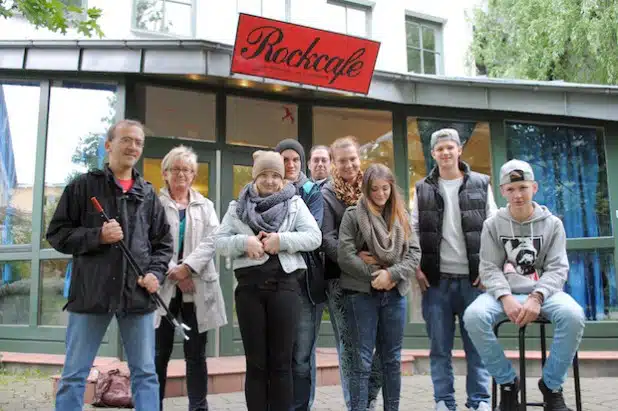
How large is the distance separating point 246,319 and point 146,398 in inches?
27.4

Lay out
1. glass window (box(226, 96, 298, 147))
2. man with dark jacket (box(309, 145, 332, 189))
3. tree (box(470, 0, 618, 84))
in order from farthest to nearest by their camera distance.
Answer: tree (box(470, 0, 618, 84)) < glass window (box(226, 96, 298, 147)) < man with dark jacket (box(309, 145, 332, 189))

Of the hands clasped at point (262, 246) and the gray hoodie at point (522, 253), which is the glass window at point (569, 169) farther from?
the hands clasped at point (262, 246)

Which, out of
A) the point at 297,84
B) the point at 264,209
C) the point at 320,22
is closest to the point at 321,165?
the point at 264,209

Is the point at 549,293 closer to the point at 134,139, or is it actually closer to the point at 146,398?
the point at 146,398

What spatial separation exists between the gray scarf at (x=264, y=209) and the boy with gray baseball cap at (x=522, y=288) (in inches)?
53.6

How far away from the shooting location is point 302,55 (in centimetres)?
625

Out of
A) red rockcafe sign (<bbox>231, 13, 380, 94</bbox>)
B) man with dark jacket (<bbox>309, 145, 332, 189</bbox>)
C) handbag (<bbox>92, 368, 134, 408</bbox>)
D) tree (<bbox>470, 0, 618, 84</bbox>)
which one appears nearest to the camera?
man with dark jacket (<bbox>309, 145, 332, 189</bbox>)

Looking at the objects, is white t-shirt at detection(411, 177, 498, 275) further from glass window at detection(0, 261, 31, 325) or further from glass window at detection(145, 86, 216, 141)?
glass window at detection(0, 261, 31, 325)

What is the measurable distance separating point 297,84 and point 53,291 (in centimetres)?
373

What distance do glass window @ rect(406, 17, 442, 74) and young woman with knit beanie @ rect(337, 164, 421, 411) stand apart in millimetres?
7406

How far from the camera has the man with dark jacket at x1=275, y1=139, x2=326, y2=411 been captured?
3549 millimetres

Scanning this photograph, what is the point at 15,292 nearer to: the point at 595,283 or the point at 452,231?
the point at 452,231

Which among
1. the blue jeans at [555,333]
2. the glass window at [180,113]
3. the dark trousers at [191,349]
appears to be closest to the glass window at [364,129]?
the glass window at [180,113]

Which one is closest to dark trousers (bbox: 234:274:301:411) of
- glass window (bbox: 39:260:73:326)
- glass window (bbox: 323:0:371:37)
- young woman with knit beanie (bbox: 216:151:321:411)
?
young woman with knit beanie (bbox: 216:151:321:411)
